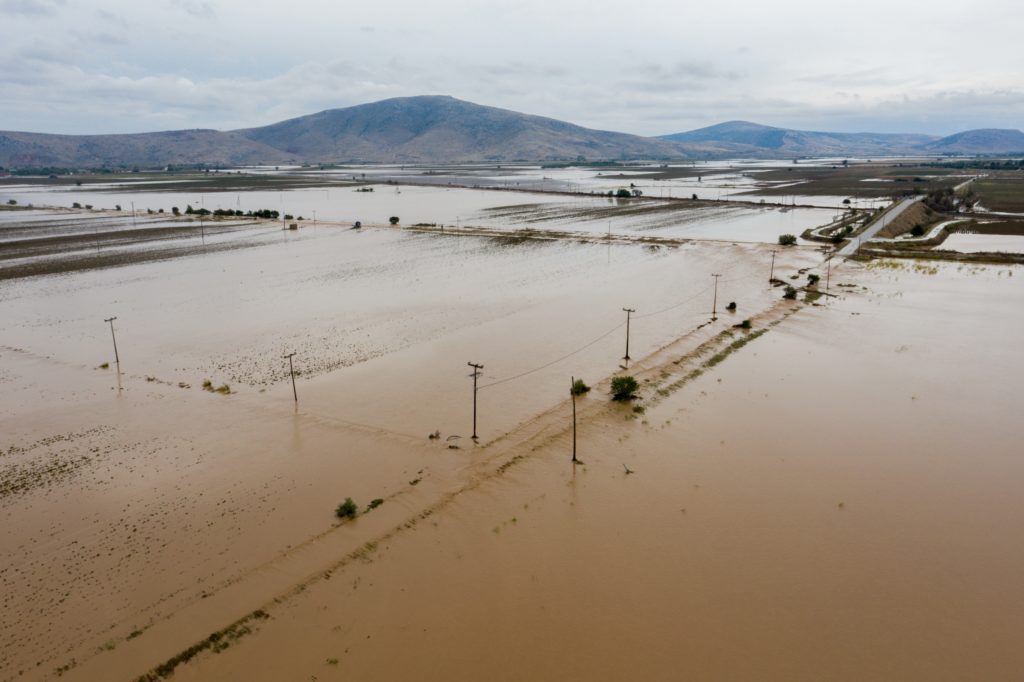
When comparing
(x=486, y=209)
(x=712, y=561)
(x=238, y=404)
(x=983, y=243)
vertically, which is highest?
(x=486, y=209)

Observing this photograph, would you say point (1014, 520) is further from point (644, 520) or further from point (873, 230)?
point (873, 230)

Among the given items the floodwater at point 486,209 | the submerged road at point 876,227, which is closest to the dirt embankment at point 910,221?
the submerged road at point 876,227

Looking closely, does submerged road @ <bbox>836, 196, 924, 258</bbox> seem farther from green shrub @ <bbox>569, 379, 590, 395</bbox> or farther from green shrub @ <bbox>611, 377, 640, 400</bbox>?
green shrub @ <bbox>569, 379, 590, 395</bbox>

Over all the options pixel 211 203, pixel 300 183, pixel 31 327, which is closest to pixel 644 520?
pixel 31 327

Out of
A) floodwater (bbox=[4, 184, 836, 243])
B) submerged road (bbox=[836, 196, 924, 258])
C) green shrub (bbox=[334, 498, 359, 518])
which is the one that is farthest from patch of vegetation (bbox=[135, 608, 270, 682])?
floodwater (bbox=[4, 184, 836, 243])

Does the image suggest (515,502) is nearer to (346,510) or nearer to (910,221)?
(346,510)

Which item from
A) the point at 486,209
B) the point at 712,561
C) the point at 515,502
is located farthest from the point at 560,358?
the point at 486,209

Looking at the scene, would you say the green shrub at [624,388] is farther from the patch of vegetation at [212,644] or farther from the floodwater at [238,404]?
the patch of vegetation at [212,644]
